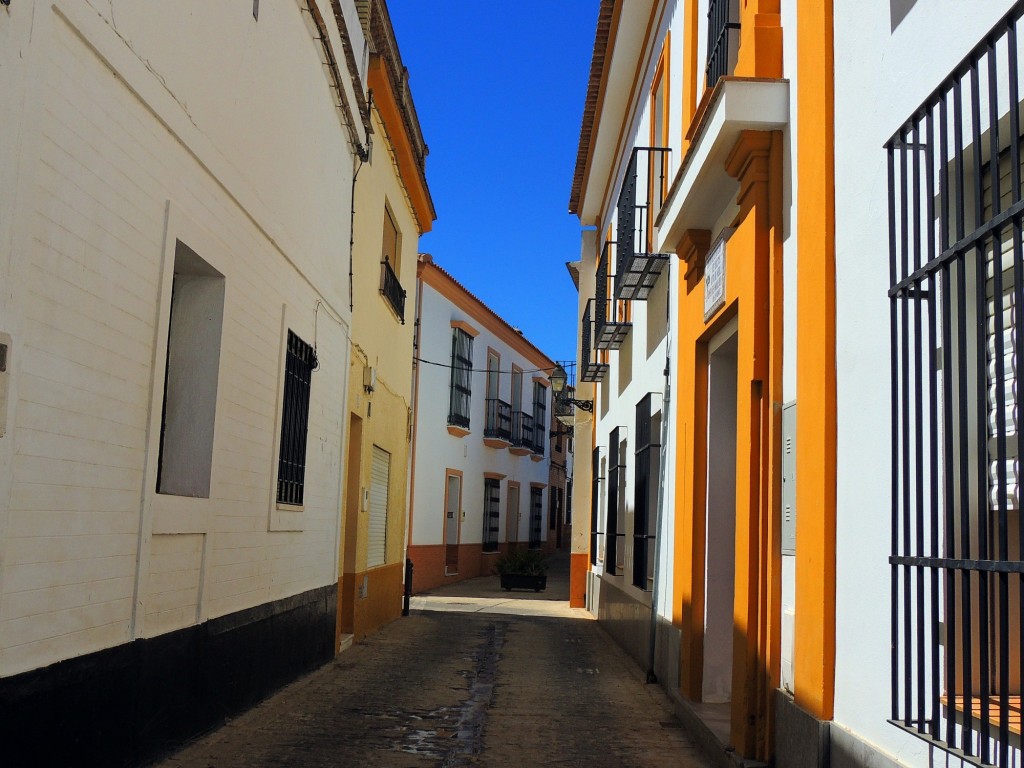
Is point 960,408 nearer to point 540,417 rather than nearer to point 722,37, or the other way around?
point 722,37

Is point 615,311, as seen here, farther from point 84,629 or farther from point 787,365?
point 84,629

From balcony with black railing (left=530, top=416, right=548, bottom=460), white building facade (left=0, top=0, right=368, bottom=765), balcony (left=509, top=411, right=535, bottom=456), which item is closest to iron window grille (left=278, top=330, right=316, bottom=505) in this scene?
white building facade (left=0, top=0, right=368, bottom=765)

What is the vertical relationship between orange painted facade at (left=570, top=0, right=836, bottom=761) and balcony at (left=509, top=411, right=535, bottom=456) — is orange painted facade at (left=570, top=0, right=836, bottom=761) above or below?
below

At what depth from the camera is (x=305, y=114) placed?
28.0 ft

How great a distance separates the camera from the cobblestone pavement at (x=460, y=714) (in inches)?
245

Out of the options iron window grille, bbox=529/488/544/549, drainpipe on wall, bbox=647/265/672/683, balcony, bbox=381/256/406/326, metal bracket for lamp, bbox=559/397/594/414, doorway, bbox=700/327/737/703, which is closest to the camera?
doorway, bbox=700/327/737/703

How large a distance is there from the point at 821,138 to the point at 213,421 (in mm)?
3763

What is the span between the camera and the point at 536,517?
Result: 3391cm

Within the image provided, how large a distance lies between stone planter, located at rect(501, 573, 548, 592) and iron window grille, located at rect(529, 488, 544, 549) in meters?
10.5

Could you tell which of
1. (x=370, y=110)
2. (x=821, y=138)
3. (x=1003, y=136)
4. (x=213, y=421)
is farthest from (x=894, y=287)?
(x=370, y=110)

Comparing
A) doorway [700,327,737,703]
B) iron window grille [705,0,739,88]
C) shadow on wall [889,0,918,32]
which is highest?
iron window grille [705,0,739,88]

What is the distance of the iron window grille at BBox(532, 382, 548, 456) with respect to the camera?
107ft

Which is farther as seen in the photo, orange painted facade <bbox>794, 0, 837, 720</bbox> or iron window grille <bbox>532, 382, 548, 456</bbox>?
iron window grille <bbox>532, 382, 548, 456</bbox>

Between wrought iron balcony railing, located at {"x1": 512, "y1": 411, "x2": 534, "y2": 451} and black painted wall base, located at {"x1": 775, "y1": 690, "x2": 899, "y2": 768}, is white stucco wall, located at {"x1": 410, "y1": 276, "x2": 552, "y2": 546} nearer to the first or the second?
wrought iron balcony railing, located at {"x1": 512, "y1": 411, "x2": 534, "y2": 451}
